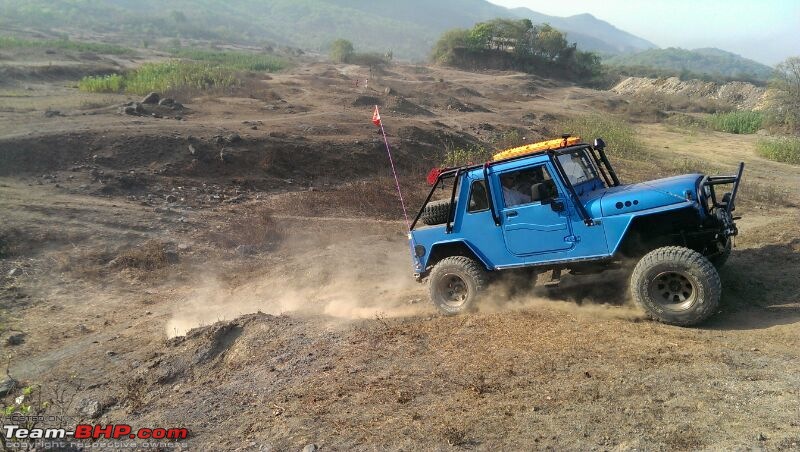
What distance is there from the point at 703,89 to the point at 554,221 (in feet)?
183

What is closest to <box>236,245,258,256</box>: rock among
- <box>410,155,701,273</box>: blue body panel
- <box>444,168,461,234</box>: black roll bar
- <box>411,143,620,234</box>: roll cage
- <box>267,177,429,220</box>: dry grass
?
<box>267,177,429,220</box>: dry grass

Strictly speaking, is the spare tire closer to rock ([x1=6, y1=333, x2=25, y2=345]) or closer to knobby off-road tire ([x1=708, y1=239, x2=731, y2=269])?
knobby off-road tire ([x1=708, y1=239, x2=731, y2=269])

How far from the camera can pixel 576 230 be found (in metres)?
6.87

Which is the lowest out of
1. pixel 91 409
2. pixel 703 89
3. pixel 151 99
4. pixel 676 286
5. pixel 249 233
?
pixel 249 233

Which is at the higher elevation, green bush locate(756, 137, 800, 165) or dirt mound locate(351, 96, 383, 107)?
green bush locate(756, 137, 800, 165)

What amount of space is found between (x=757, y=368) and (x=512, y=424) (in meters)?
2.49

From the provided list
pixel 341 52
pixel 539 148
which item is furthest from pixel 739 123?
pixel 341 52

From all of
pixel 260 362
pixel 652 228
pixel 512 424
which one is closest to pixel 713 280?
pixel 652 228

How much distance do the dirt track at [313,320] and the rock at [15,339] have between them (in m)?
0.20

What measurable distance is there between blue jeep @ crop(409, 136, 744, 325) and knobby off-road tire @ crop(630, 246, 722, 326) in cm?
1

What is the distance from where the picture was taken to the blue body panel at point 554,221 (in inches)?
257

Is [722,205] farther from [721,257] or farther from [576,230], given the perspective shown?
[576,230]

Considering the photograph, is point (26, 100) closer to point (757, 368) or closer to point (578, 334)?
point (578, 334)

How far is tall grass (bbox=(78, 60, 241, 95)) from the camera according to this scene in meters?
26.1
